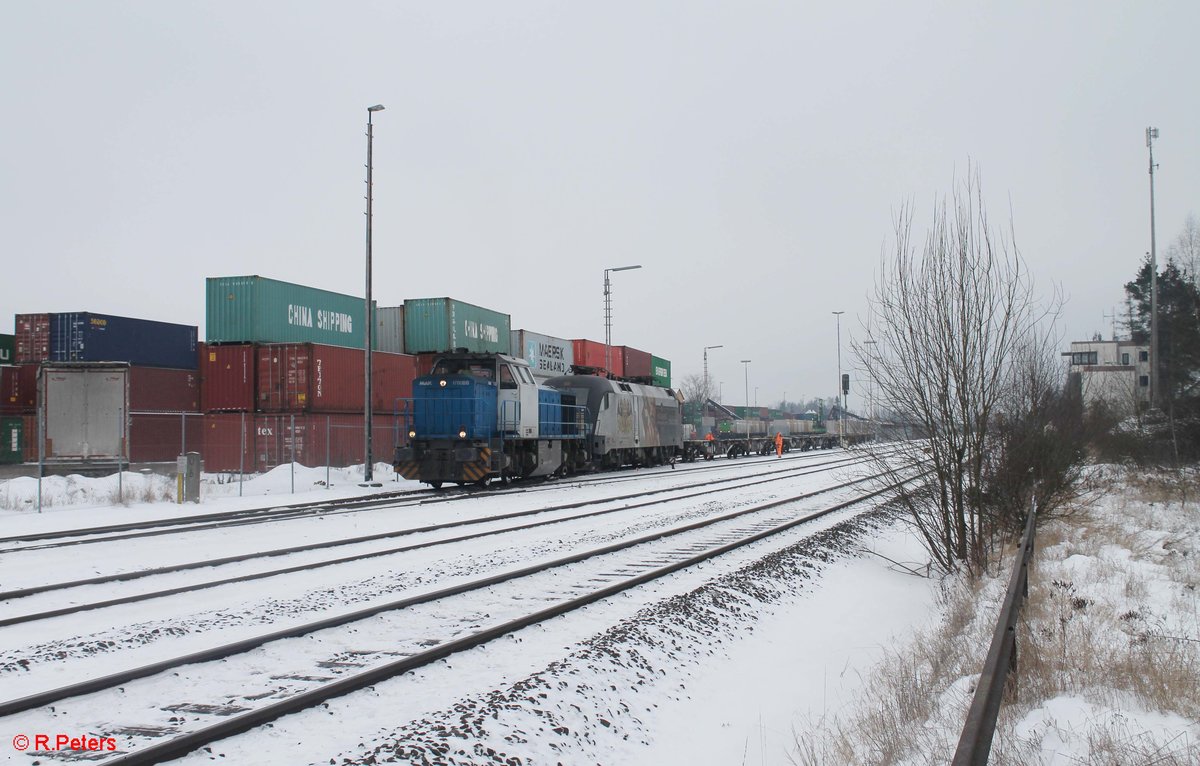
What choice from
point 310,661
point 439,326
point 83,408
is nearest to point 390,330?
point 439,326

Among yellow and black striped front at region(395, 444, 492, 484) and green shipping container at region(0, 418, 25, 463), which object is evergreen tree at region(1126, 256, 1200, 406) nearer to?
yellow and black striped front at region(395, 444, 492, 484)

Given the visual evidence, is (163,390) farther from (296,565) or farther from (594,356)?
(594,356)

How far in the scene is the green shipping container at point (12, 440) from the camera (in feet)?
93.6

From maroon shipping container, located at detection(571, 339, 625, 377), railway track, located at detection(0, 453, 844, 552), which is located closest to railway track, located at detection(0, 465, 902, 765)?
railway track, located at detection(0, 453, 844, 552)

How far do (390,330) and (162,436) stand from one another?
991 centimetres

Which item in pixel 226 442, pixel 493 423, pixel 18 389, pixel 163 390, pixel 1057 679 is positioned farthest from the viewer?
pixel 18 389

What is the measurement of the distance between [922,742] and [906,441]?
6.89 metres

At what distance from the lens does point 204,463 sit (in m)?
25.8

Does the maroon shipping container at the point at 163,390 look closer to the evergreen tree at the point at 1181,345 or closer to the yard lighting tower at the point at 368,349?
the yard lighting tower at the point at 368,349

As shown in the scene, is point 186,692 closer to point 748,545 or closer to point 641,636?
point 641,636

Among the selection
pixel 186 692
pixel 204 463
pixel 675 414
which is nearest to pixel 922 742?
pixel 186 692

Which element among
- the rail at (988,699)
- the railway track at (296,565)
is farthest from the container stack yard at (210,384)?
the rail at (988,699)

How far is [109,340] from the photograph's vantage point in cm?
2744

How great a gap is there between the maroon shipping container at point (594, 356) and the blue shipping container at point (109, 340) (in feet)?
65.9
